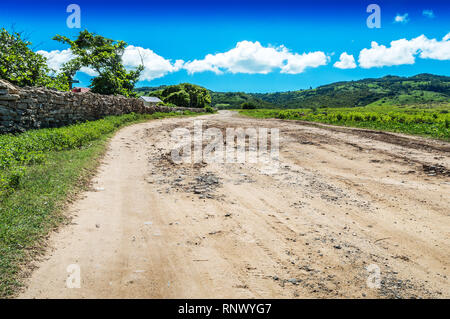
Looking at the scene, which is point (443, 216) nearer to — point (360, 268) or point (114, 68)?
point (360, 268)

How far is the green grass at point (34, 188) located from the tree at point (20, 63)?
23.9 ft

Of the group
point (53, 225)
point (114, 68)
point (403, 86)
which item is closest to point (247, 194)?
point (53, 225)

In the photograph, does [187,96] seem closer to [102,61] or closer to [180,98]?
[180,98]

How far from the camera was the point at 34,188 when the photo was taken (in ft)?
17.8

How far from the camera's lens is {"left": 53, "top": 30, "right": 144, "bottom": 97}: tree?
26562mm

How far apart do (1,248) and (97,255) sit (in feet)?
3.86

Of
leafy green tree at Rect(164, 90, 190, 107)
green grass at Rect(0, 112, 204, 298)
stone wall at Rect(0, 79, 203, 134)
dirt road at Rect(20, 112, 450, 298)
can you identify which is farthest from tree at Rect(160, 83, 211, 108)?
dirt road at Rect(20, 112, 450, 298)

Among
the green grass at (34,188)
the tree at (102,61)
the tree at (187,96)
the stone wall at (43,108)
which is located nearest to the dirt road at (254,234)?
the green grass at (34,188)

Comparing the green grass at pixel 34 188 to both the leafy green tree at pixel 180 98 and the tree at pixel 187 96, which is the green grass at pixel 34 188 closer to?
the leafy green tree at pixel 180 98

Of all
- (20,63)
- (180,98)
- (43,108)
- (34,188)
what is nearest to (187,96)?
(180,98)

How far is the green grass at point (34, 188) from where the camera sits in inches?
137

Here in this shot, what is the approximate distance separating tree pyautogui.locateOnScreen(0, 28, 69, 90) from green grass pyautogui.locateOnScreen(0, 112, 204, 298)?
23.9ft

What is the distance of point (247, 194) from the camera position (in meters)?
6.25

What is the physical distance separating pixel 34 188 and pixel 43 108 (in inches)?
340
